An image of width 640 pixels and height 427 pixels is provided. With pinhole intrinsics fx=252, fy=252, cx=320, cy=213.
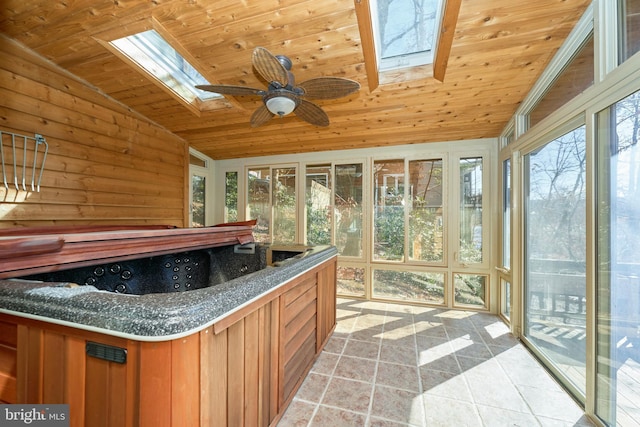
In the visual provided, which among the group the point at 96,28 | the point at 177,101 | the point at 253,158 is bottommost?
the point at 253,158

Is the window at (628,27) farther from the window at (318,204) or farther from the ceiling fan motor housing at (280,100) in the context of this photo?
the window at (318,204)

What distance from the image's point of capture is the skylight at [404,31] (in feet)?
6.64

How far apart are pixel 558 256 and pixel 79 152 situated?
4.55 metres

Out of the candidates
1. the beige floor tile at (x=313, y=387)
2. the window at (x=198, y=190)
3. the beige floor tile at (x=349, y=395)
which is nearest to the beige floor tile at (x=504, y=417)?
the beige floor tile at (x=349, y=395)

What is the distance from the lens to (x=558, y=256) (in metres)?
1.92

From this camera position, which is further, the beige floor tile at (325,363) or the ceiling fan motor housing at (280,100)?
the beige floor tile at (325,363)

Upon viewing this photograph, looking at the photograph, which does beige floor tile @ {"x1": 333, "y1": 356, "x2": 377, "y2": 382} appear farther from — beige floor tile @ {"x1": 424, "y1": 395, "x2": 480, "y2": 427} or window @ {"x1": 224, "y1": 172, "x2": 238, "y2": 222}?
window @ {"x1": 224, "y1": 172, "x2": 238, "y2": 222}

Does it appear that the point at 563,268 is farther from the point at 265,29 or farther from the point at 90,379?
the point at 265,29

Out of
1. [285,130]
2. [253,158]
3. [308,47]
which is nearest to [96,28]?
[308,47]

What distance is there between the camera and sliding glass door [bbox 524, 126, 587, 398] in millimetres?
1688

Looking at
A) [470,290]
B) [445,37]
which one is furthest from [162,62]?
[470,290]

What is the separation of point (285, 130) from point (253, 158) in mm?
1196

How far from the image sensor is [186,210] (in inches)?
157

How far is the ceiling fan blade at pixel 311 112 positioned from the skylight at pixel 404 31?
2.80 feet
